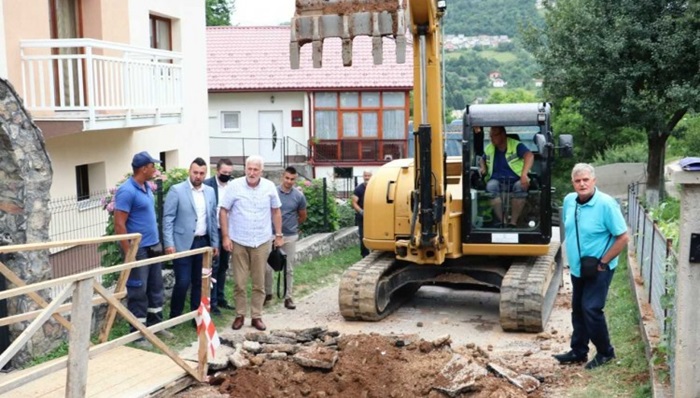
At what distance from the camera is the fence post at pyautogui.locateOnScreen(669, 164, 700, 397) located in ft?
18.9

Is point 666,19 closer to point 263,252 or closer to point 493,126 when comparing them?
point 493,126

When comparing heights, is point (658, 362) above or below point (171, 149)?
below

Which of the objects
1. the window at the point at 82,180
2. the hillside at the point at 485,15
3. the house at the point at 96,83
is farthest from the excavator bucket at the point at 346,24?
the hillside at the point at 485,15

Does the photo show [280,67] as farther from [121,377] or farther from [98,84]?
[121,377]

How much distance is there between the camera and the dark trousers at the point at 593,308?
25.2ft

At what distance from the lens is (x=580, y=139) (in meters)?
30.7

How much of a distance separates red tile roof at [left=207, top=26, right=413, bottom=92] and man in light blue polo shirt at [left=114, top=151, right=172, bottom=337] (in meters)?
24.2

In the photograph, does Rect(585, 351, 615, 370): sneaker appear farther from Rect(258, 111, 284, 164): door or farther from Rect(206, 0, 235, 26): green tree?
Rect(206, 0, 235, 26): green tree

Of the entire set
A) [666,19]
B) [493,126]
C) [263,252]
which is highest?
[666,19]

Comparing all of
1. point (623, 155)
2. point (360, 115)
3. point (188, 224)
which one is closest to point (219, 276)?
point (188, 224)

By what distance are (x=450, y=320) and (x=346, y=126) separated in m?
23.2

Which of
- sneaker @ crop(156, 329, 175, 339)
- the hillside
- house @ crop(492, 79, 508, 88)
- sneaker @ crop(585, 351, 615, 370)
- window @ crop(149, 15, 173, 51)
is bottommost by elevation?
sneaker @ crop(585, 351, 615, 370)

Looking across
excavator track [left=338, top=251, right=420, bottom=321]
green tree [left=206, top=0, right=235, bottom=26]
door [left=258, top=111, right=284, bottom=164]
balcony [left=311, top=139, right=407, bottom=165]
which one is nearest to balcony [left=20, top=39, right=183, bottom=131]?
excavator track [left=338, top=251, right=420, bottom=321]

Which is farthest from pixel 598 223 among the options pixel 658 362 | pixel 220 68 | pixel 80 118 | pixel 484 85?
pixel 484 85
